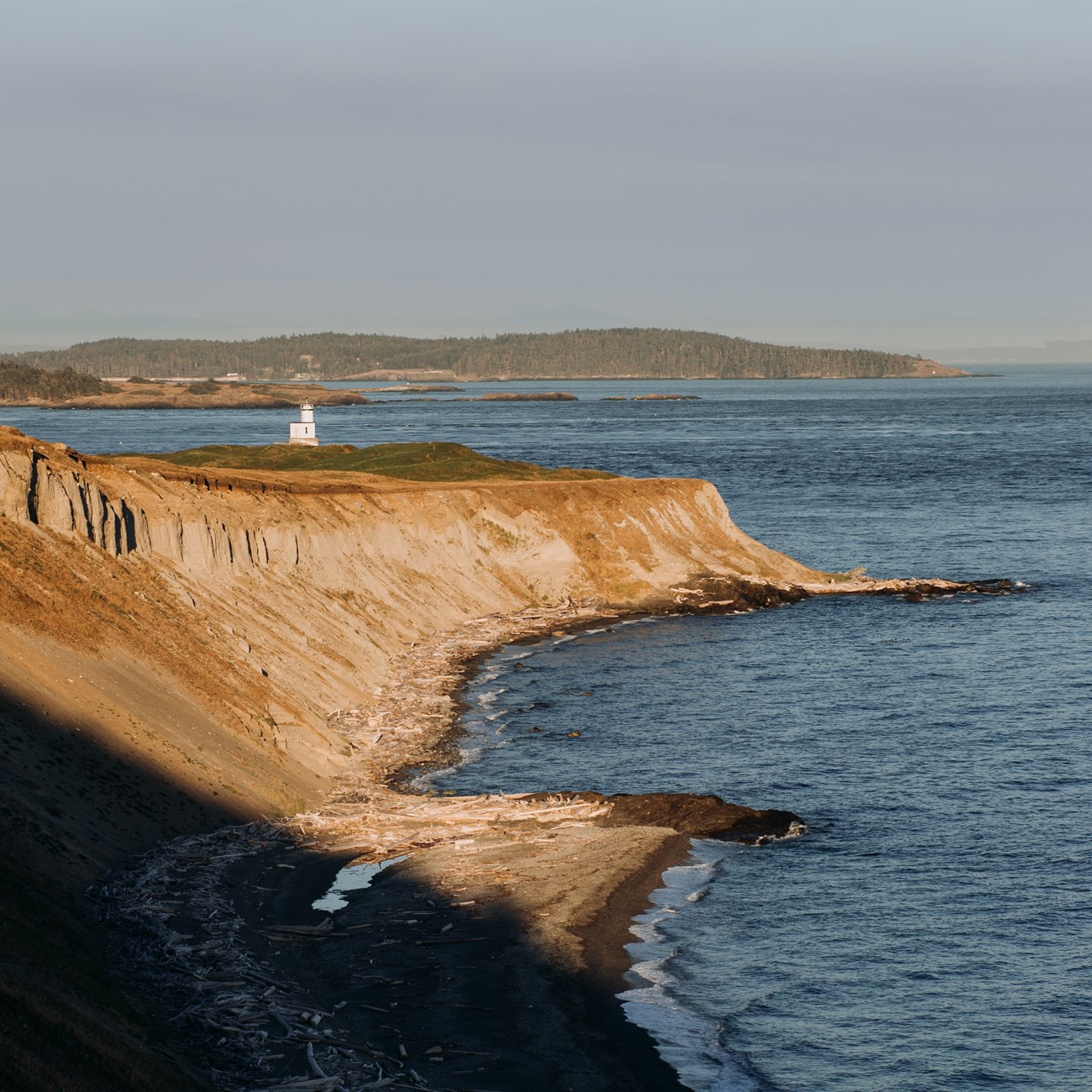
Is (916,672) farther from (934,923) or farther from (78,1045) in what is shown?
(78,1045)

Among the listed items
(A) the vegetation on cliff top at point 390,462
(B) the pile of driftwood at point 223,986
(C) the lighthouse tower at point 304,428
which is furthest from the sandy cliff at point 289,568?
(C) the lighthouse tower at point 304,428

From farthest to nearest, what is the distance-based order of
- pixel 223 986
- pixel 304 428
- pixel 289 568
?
pixel 304 428 < pixel 289 568 < pixel 223 986

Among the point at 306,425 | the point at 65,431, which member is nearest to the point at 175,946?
the point at 306,425

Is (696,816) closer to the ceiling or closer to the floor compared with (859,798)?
closer to the floor

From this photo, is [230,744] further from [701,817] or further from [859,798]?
[859,798]

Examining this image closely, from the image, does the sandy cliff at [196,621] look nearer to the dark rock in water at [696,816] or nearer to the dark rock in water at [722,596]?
the dark rock in water at [722,596]

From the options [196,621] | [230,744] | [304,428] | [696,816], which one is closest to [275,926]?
[230,744]

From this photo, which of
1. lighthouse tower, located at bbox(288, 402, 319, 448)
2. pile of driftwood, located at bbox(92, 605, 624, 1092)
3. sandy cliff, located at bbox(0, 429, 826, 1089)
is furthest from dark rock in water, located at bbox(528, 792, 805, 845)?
lighthouse tower, located at bbox(288, 402, 319, 448)

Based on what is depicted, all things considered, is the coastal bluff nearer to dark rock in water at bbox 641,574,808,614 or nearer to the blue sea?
the blue sea
